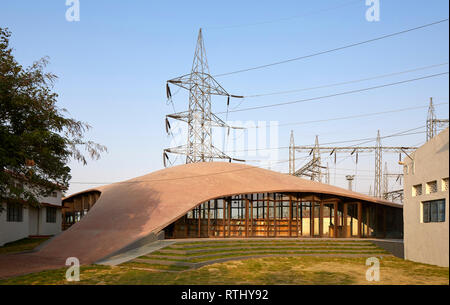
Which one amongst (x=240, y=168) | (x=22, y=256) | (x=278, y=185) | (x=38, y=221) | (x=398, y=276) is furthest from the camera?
(x=38, y=221)

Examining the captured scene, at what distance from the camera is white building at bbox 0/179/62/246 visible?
32.5 m

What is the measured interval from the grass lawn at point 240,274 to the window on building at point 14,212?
61.2 feet

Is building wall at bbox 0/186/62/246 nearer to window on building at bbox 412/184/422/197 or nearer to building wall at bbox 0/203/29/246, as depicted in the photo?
building wall at bbox 0/203/29/246

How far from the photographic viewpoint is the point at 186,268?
1741cm

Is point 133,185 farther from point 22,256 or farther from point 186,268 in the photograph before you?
point 186,268

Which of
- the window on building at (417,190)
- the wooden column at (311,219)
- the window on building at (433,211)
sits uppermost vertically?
the window on building at (417,190)

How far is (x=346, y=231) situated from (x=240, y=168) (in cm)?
872

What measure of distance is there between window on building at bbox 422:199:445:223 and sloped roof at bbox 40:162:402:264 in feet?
33.4

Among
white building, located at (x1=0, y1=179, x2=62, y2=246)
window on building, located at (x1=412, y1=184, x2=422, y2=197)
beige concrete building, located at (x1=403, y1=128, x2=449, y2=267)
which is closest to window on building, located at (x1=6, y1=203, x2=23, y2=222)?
white building, located at (x1=0, y1=179, x2=62, y2=246)

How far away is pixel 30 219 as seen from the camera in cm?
3919

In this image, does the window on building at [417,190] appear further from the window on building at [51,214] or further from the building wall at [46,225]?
the window on building at [51,214]

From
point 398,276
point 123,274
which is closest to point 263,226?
point 123,274

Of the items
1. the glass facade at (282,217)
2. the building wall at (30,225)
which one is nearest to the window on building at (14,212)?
the building wall at (30,225)

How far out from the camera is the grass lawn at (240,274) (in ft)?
45.5
